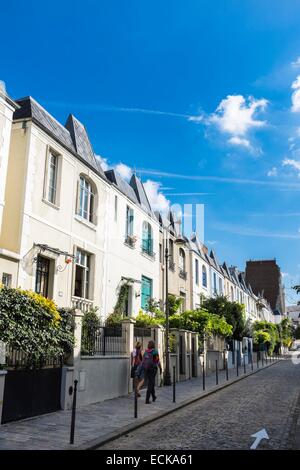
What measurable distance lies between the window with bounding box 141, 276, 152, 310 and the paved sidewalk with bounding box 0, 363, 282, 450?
898cm

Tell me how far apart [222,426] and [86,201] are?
1092 centimetres

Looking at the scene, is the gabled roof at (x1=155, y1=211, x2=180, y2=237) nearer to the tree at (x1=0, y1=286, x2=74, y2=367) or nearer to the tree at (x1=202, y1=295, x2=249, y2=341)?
the tree at (x1=202, y1=295, x2=249, y2=341)

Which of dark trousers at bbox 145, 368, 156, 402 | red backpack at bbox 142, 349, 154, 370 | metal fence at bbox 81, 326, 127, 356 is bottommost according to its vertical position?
dark trousers at bbox 145, 368, 156, 402

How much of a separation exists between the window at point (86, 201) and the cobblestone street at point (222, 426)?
821 cm

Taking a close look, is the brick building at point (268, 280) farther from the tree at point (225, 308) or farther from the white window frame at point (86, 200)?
the white window frame at point (86, 200)

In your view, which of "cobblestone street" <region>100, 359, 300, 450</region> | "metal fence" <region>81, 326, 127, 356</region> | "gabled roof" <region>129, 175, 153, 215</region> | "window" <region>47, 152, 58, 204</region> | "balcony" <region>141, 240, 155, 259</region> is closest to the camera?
"cobblestone street" <region>100, 359, 300, 450</region>

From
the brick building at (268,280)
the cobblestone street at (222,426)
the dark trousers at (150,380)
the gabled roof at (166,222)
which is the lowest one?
the cobblestone street at (222,426)

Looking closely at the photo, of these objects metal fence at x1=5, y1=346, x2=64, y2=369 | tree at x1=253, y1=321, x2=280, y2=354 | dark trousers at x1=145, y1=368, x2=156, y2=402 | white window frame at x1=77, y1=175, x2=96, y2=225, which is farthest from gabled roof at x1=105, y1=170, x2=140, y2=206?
tree at x1=253, y1=321, x2=280, y2=354

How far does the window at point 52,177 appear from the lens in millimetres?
15211

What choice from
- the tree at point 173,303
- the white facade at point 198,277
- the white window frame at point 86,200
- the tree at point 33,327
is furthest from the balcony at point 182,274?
the tree at point 33,327

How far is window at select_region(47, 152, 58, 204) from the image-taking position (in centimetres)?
1521
